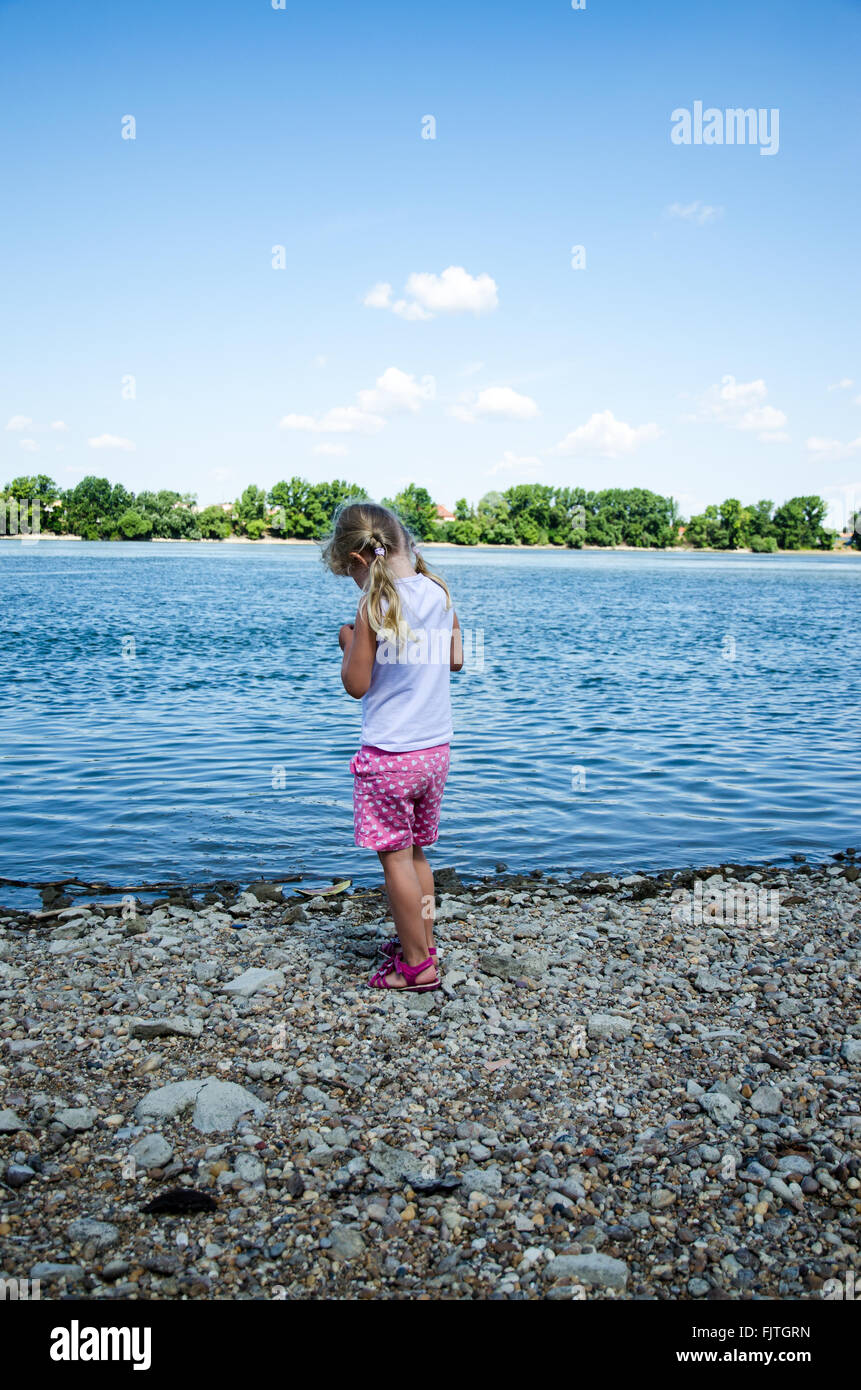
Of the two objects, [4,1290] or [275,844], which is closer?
[4,1290]

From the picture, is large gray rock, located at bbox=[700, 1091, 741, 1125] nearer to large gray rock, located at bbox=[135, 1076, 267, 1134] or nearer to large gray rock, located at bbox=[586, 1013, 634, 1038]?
large gray rock, located at bbox=[586, 1013, 634, 1038]

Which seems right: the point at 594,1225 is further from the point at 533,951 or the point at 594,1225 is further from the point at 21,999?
the point at 21,999

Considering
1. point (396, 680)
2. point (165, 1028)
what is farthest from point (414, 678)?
point (165, 1028)

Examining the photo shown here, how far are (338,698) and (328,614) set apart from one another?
2457 cm

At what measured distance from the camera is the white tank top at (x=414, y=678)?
17.1ft

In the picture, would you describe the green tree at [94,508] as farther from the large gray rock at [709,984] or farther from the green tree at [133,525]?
the large gray rock at [709,984]

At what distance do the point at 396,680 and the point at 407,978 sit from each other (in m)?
1.75

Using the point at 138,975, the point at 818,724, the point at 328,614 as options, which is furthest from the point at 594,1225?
the point at 328,614

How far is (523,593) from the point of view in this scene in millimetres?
61156

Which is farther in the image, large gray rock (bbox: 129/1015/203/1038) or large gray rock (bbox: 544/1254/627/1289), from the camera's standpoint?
large gray rock (bbox: 129/1015/203/1038)

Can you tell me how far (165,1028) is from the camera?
5086 millimetres

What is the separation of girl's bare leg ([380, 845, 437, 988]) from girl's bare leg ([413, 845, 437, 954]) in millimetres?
49

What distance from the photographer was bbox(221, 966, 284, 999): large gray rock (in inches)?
221

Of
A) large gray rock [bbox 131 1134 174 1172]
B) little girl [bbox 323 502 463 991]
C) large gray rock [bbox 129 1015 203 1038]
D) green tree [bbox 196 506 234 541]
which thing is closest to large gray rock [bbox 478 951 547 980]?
little girl [bbox 323 502 463 991]
